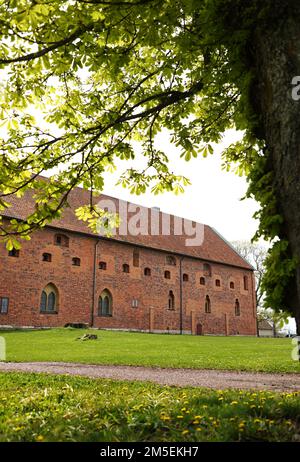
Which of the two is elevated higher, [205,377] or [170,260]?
[170,260]

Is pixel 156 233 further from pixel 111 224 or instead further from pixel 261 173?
pixel 261 173

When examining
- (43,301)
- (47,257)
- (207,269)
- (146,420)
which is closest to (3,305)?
(43,301)

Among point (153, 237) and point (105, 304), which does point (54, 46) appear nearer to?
point (105, 304)

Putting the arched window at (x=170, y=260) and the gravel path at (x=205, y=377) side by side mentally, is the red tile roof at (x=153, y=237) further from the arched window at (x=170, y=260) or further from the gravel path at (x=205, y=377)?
the gravel path at (x=205, y=377)

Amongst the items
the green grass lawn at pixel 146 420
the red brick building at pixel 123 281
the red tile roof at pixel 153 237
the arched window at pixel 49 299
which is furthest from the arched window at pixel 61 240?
the green grass lawn at pixel 146 420

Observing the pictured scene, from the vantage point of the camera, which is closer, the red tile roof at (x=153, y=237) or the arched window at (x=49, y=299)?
the arched window at (x=49, y=299)

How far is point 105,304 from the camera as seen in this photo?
3391 cm

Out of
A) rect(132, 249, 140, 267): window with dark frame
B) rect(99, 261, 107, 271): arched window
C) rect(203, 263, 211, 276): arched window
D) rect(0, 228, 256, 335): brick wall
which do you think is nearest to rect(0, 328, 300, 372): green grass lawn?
rect(0, 228, 256, 335): brick wall

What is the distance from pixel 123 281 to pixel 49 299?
730cm

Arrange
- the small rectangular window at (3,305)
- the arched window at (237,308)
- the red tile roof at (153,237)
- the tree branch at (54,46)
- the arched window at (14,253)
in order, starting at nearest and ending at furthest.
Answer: the tree branch at (54,46), the small rectangular window at (3,305), the arched window at (14,253), the red tile roof at (153,237), the arched window at (237,308)

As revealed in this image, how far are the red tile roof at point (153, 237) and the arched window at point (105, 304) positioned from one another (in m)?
4.74

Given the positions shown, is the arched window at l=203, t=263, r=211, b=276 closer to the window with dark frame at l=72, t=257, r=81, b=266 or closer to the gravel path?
the window with dark frame at l=72, t=257, r=81, b=266

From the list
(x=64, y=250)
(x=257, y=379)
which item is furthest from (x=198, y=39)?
(x=64, y=250)

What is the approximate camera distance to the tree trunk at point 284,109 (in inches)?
155
